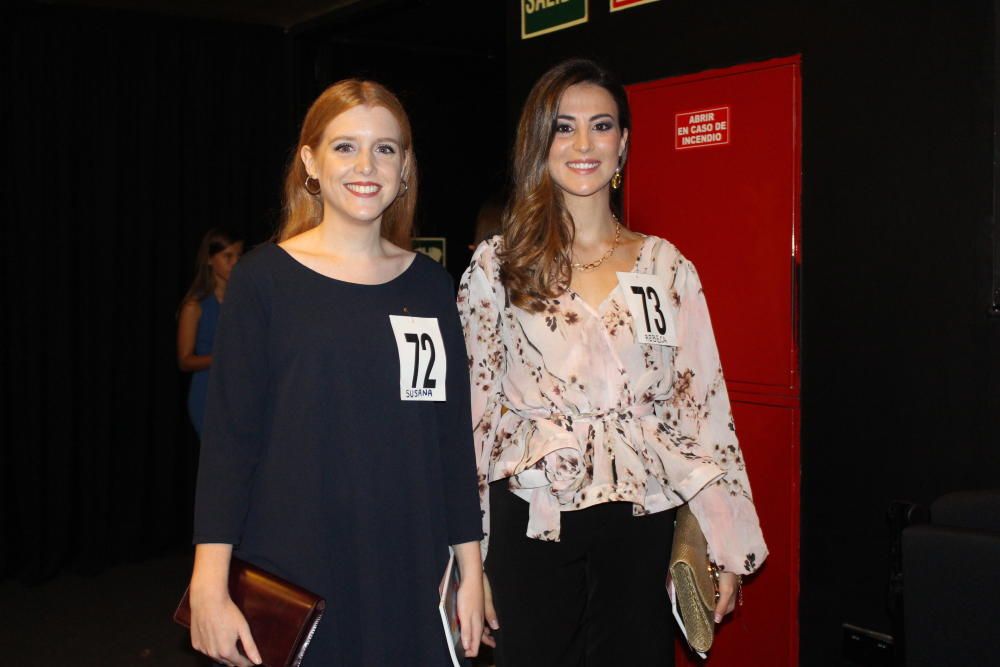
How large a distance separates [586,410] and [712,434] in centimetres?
29

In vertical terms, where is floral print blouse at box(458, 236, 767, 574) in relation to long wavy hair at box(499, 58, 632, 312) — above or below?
below

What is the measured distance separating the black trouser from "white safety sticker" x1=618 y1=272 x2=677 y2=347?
339 mm

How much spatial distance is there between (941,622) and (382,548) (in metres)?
1.04

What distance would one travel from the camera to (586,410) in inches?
75.6

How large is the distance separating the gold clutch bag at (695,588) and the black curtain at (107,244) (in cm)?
365

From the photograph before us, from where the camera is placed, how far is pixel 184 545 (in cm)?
566

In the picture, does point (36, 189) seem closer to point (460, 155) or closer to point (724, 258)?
point (460, 155)

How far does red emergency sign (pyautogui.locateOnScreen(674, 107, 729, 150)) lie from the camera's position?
114 inches

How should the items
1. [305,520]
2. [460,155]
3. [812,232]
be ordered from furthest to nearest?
[460,155], [812,232], [305,520]

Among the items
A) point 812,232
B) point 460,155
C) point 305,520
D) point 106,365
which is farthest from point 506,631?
point 460,155

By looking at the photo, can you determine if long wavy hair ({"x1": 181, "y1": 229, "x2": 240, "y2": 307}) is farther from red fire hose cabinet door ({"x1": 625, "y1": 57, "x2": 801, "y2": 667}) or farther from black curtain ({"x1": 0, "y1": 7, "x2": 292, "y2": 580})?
red fire hose cabinet door ({"x1": 625, "y1": 57, "x2": 801, "y2": 667})

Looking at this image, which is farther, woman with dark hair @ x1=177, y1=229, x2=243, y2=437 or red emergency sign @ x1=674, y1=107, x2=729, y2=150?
woman with dark hair @ x1=177, y1=229, x2=243, y2=437

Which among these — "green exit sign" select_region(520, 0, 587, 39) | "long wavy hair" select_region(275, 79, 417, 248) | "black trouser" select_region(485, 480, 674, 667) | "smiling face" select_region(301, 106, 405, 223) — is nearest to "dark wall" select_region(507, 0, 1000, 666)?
"green exit sign" select_region(520, 0, 587, 39)

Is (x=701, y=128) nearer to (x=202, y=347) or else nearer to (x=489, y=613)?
(x=489, y=613)
